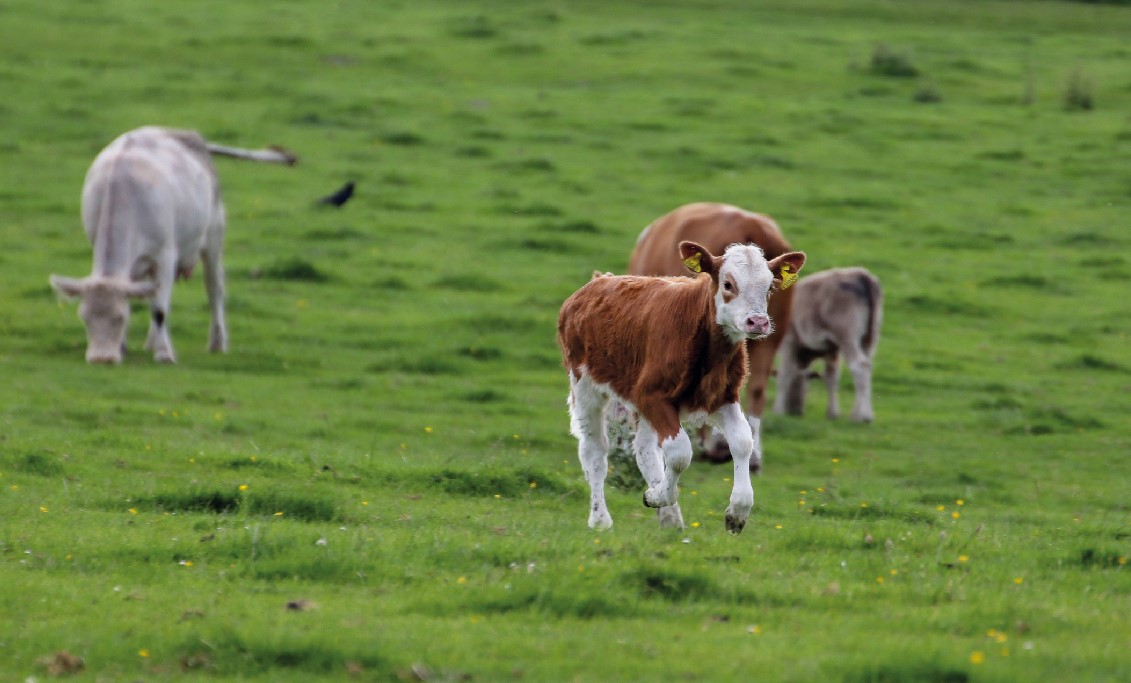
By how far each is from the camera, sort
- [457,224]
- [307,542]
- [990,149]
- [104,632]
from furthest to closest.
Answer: [990,149]
[457,224]
[307,542]
[104,632]

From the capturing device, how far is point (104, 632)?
7.06 metres

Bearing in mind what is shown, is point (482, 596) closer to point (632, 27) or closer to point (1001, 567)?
point (1001, 567)

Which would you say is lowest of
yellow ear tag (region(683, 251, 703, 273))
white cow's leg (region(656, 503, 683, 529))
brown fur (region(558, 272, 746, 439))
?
white cow's leg (region(656, 503, 683, 529))

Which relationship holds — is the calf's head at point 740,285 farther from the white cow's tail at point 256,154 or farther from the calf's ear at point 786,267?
the white cow's tail at point 256,154

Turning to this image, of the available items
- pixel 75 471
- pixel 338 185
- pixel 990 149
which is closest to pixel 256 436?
pixel 75 471

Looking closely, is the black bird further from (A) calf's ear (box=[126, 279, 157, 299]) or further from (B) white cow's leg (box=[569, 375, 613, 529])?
(B) white cow's leg (box=[569, 375, 613, 529])

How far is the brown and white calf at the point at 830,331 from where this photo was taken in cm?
1738

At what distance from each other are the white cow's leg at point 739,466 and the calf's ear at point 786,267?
2.58 ft

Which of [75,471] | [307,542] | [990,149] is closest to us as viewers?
[307,542]

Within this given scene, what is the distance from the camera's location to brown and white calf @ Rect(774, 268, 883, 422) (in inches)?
684

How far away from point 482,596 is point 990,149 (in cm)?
2476

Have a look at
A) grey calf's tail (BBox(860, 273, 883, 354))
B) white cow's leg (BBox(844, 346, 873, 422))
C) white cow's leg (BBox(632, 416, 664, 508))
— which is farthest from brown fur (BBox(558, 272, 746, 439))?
grey calf's tail (BBox(860, 273, 883, 354))

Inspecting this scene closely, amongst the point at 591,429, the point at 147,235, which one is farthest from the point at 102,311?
the point at 591,429

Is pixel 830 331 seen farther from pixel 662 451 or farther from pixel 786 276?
pixel 662 451
